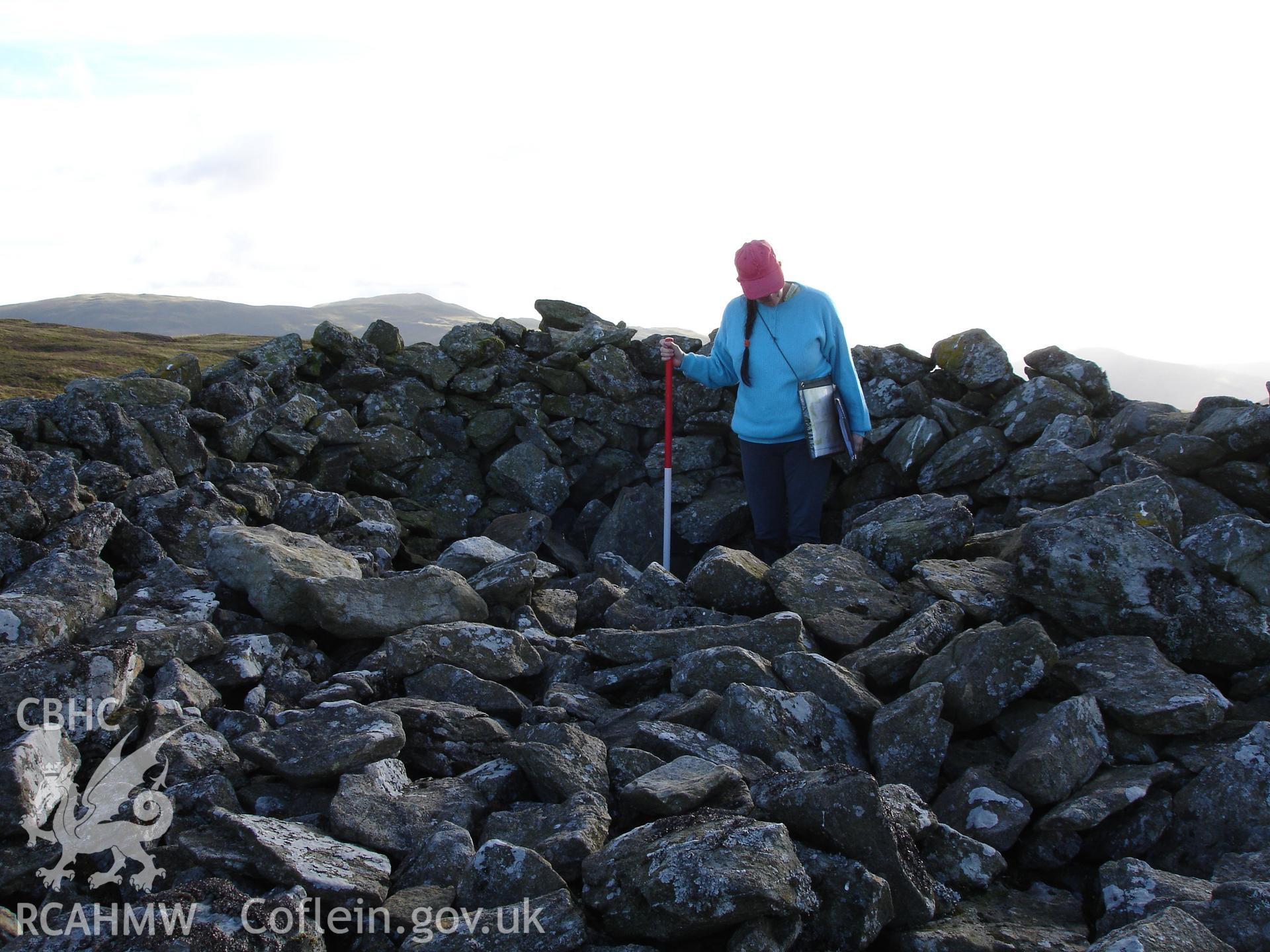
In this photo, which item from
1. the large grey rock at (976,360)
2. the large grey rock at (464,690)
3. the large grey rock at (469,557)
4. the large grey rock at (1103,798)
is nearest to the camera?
the large grey rock at (1103,798)

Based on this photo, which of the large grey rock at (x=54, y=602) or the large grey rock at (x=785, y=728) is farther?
the large grey rock at (x=54, y=602)

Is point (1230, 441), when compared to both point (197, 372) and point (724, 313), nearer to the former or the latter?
point (724, 313)

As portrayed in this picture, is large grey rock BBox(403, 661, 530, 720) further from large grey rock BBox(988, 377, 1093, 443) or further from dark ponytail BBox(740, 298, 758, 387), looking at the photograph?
large grey rock BBox(988, 377, 1093, 443)

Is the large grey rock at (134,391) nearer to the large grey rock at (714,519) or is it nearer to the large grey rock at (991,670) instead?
the large grey rock at (714,519)

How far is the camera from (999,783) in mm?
4941

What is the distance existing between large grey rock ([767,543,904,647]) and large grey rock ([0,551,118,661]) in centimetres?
498

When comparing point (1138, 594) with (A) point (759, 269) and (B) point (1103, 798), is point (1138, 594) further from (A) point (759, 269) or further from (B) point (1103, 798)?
(A) point (759, 269)

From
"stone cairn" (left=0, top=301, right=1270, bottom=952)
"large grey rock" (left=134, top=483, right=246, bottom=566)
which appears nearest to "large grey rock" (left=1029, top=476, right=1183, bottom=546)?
"stone cairn" (left=0, top=301, right=1270, bottom=952)

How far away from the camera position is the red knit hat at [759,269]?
889cm

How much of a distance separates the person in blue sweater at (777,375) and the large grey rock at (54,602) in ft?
19.5

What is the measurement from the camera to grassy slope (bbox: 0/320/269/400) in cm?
2417

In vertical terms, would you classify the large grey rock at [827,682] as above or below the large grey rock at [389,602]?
below

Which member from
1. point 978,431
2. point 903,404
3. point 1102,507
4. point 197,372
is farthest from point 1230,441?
point 197,372

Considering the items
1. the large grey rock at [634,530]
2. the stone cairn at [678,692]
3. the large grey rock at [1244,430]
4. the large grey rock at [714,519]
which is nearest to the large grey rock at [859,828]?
the stone cairn at [678,692]
